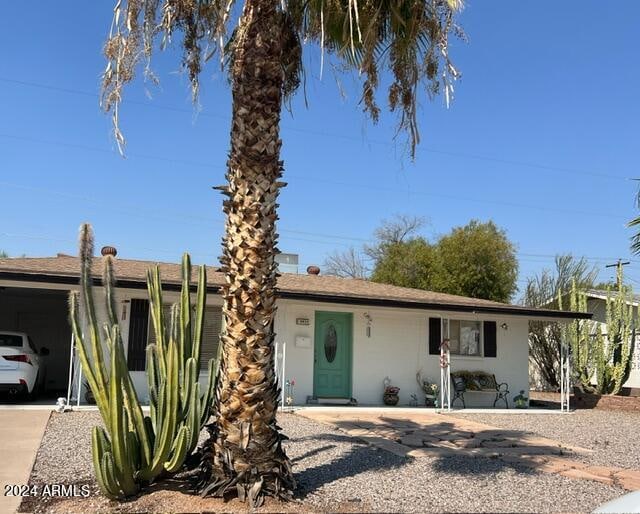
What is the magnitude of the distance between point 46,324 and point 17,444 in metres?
11.8

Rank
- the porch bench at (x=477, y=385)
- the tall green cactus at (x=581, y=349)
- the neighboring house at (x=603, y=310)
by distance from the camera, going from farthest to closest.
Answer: the neighboring house at (x=603, y=310) → the tall green cactus at (x=581, y=349) → the porch bench at (x=477, y=385)

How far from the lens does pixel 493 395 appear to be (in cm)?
1775

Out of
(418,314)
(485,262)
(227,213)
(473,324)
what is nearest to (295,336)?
(418,314)

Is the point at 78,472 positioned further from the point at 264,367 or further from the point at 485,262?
the point at 485,262

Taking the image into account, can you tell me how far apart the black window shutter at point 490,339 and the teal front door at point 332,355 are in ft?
13.2

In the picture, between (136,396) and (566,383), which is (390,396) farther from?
(136,396)

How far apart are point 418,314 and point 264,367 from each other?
11307 mm

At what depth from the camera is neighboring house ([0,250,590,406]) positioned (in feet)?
48.6

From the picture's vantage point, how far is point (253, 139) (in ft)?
21.8

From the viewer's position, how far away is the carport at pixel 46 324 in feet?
63.4

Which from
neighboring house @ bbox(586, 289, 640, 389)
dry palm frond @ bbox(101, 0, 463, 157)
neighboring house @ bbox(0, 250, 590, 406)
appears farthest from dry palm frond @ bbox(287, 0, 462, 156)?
neighboring house @ bbox(586, 289, 640, 389)

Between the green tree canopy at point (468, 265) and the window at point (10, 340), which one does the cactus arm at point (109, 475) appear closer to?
the window at point (10, 340)

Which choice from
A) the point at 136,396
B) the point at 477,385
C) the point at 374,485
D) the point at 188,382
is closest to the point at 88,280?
the point at 136,396

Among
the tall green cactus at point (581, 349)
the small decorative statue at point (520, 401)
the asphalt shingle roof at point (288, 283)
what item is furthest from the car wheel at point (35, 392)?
the tall green cactus at point (581, 349)
